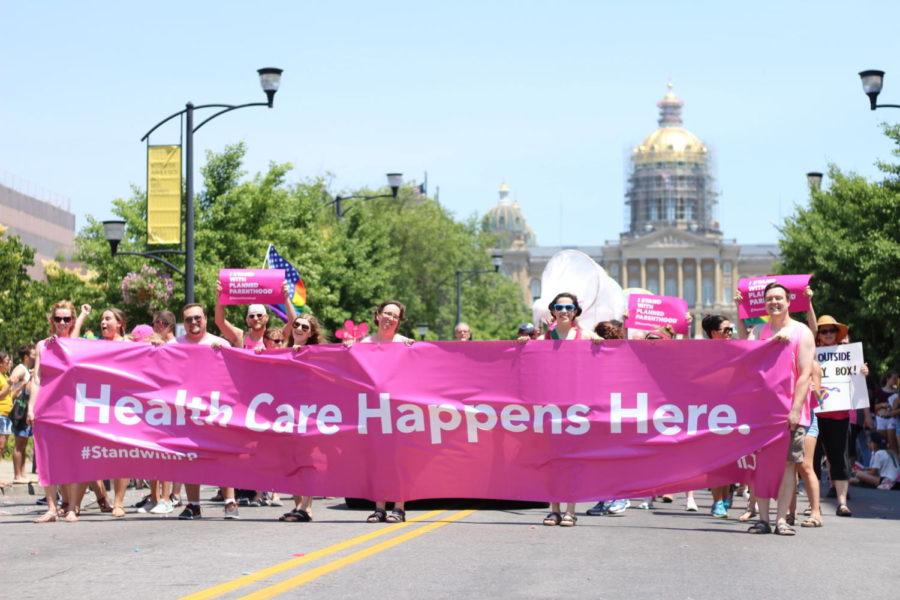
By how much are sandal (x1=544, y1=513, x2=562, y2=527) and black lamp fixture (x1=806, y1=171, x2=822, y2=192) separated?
37594 millimetres

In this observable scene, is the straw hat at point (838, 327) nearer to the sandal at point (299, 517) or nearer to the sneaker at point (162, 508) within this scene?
the sandal at point (299, 517)

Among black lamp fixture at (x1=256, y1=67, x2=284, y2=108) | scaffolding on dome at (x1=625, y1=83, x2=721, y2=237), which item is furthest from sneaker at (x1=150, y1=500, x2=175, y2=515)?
scaffolding on dome at (x1=625, y1=83, x2=721, y2=237)

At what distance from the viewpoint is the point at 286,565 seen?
9.52 meters

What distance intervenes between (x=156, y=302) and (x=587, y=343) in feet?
82.8

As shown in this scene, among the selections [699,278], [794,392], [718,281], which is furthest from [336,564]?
[718,281]

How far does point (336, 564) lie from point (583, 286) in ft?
44.8

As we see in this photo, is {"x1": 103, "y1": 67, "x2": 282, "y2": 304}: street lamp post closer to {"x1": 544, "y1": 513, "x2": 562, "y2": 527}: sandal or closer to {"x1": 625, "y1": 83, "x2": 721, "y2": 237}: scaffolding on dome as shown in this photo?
{"x1": 544, "y1": 513, "x2": 562, "y2": 527}: sandal

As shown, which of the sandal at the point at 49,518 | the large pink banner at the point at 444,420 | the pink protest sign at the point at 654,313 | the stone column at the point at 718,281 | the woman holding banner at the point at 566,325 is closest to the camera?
the large pink banner at the point at 444,420

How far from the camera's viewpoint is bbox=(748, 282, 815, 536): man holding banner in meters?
12.3

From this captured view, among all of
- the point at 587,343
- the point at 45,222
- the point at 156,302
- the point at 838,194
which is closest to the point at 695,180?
the point at 45,222

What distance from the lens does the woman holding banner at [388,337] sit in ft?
41.7

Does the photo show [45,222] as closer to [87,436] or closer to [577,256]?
[577,256]

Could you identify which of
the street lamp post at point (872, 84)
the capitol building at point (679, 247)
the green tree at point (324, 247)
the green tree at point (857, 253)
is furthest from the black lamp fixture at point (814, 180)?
the capitol building at point (679, 247)

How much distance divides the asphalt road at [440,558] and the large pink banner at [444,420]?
0.39m
